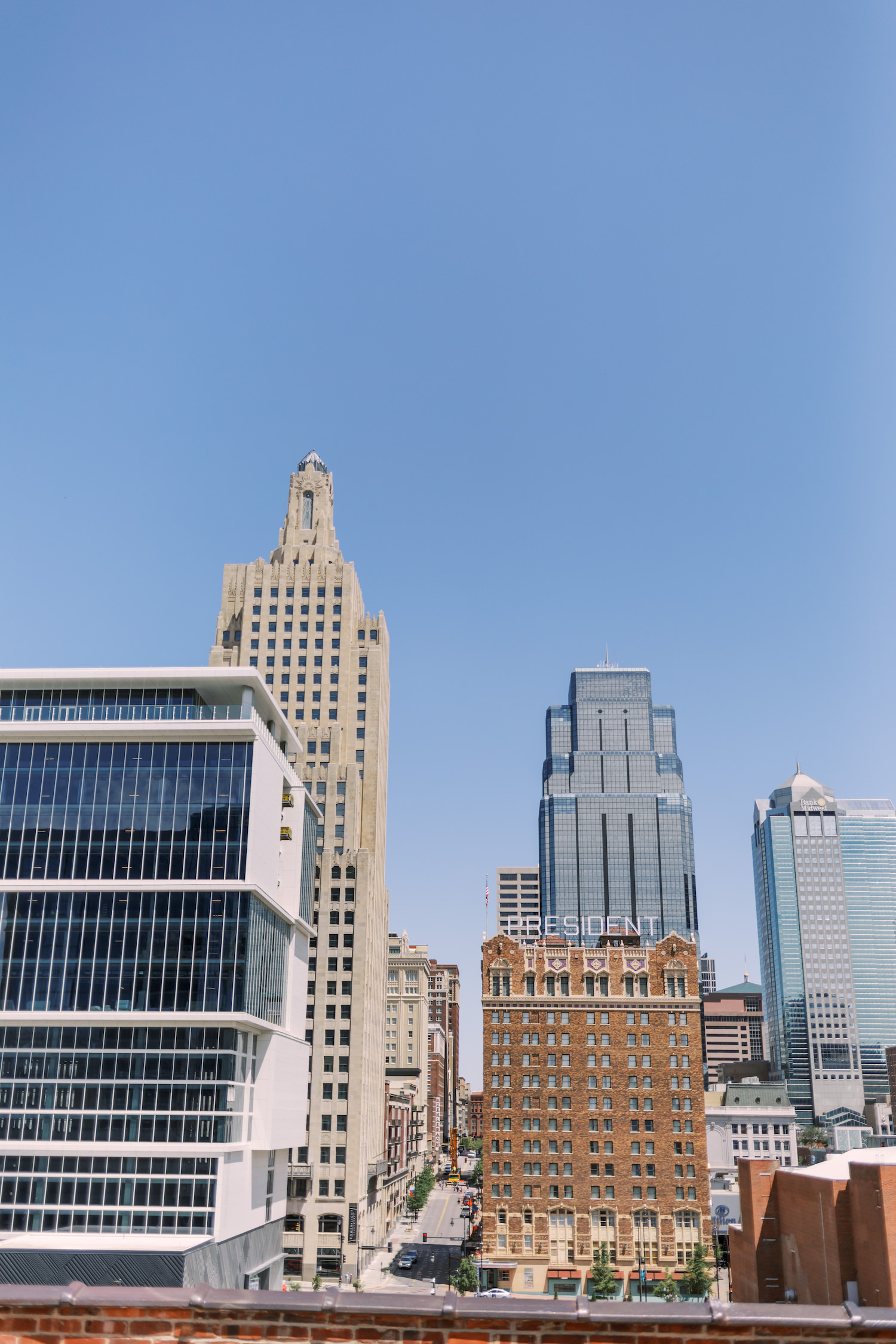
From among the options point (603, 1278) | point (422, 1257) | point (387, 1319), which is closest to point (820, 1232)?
point (603, 1278)

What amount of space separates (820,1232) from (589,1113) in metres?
62.5

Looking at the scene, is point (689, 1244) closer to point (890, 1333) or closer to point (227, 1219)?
point (227, 1219)

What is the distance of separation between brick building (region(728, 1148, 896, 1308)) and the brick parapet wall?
4368 centimetres

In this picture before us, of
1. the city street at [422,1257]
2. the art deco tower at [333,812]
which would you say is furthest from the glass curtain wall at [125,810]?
the art deco tower at [333,812]

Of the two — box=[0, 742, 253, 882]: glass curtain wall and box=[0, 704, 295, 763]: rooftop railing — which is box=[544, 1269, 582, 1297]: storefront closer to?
box=[0, 742, 253, 882]: glass curtain wall

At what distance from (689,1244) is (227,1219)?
63.0 meters

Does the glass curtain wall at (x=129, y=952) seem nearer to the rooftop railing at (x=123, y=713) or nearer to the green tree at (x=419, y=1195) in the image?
the rooftop railing at (x=123, y=713)

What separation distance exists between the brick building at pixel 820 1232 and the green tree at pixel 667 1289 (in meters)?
31.1

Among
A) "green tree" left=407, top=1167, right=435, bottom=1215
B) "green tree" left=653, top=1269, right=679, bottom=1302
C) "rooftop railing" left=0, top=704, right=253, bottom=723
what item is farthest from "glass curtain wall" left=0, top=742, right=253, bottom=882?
"green tree" left=407, top=1167, right=435, bottom=1215

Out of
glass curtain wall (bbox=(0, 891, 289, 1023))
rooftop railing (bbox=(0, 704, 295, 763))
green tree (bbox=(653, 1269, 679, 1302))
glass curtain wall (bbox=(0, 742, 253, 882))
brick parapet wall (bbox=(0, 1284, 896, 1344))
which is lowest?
green tree (bbox=(653, 1269, 679, 1302))

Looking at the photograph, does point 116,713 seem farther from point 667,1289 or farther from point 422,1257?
point 422,1257

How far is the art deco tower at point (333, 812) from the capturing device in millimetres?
123500

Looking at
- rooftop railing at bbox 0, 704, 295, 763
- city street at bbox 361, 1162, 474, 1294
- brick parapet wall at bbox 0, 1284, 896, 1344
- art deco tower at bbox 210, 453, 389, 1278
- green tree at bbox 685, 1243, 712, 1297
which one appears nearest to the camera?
brick parapet wall at bbox 0, 1284, 896, 1344

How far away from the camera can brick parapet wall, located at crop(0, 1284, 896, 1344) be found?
1337cm
